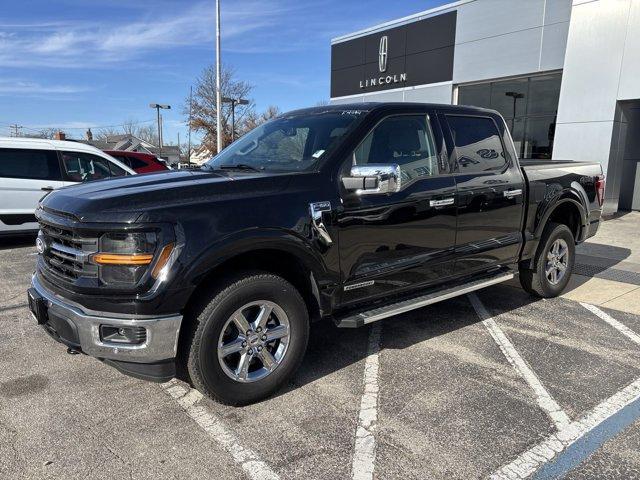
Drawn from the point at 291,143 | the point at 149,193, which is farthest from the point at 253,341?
the point at 291,143

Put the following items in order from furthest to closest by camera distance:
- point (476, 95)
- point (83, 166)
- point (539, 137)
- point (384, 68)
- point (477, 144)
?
point (384, 68) < point (476, 95) < point (539, 137) < point (83, 166) < point (477, 144)

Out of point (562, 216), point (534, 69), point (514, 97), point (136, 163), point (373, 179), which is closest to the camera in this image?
point (373, 179)

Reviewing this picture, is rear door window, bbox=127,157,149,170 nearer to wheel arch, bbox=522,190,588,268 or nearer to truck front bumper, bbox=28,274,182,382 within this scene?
wheel arch, bbox=522,190,588,268

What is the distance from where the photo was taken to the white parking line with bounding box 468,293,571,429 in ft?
10.4

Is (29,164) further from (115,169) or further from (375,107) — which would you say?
(375,107)

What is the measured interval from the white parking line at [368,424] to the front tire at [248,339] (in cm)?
55

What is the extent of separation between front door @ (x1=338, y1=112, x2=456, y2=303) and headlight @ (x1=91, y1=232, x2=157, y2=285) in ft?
4.26

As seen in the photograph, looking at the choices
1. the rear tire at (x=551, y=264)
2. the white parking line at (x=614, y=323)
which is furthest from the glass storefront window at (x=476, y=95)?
the white parking line at (x=614, y=323)

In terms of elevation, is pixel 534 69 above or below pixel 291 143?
above

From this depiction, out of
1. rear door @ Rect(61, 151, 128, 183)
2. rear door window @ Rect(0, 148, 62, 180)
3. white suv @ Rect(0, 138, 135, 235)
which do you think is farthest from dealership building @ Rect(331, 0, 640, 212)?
rear door window @ Rect(0, 148, 62, 180)

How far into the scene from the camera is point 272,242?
10.2ft

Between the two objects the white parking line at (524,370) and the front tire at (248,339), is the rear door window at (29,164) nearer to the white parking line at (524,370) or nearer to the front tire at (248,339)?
the front tire at (248,339)

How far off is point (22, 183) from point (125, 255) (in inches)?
270

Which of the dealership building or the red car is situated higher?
the dealership building
